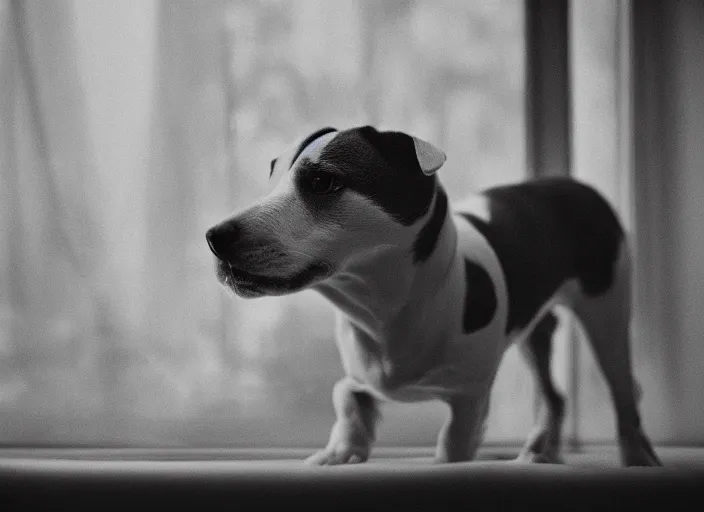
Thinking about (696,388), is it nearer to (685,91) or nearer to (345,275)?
(685,91)

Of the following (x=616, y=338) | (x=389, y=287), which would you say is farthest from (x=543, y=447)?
(x=389, y=287)

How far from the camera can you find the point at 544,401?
1.34 meters

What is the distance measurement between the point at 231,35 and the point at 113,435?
0.86 metres

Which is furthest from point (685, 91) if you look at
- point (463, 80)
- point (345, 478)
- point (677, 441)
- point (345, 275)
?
point (345, 478)

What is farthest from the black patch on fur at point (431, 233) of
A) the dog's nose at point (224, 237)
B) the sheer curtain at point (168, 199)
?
the sheer curtain at point (168, 199)

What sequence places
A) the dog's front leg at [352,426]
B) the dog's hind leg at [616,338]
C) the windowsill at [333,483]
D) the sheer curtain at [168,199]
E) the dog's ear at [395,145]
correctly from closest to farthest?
the windowsill at [333,483]
the dog's ear at [395,145]
the dog's front leg at [352,426]
the dog's hind leg at [616,338]
the sheer curtain at [168,199]

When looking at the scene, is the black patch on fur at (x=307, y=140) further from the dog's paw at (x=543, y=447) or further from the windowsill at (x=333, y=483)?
the dog's paw at (x=543, y=447)

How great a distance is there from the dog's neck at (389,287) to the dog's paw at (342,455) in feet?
0.58

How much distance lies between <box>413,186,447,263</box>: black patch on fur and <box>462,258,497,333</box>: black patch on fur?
8cm

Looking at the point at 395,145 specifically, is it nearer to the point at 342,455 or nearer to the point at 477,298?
the point at 477,298

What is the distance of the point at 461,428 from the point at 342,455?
0.17 m

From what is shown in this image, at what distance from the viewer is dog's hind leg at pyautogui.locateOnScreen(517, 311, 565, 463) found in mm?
1285

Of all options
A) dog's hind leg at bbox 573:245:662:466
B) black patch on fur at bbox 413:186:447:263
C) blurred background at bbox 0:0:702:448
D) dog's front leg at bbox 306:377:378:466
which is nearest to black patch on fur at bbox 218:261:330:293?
black patch on fur at bbox 413:186:447:263

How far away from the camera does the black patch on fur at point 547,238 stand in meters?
1.09
